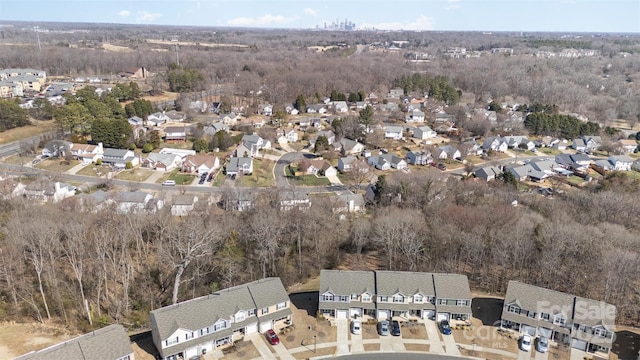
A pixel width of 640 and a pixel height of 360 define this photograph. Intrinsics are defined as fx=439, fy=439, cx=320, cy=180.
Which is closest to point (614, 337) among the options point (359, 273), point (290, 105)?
point (359, 273)

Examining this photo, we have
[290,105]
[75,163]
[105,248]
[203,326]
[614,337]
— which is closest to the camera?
[203,326]

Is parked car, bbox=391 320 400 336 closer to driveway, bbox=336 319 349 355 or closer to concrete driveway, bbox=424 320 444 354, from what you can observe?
concrete driveway, bbox=424 320 444 354

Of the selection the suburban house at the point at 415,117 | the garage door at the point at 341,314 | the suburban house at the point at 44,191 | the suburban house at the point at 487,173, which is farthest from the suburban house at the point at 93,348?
the suburban house at the point at 415,117

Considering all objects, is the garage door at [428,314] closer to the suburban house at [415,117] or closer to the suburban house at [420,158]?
the suburban house at [420,158]

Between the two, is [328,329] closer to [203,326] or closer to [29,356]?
[203,326]

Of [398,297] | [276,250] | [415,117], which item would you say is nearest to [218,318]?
[276,250]

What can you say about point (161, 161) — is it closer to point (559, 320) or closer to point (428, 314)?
point (428, 314)
